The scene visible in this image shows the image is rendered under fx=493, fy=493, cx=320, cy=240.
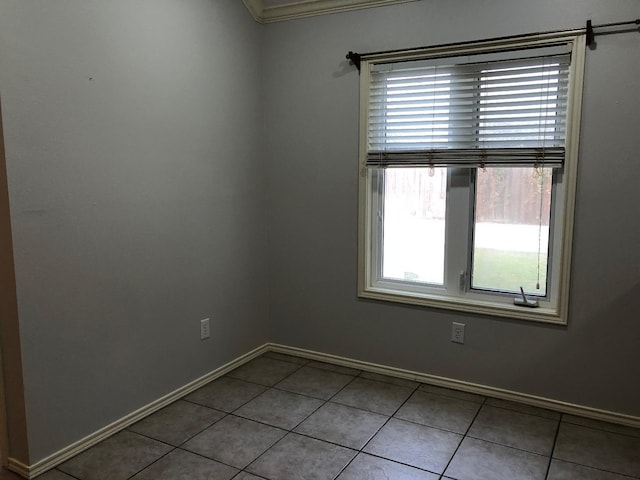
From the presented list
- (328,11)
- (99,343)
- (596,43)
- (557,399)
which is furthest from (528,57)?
(99,343)

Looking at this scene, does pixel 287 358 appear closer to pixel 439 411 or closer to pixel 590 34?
pixel 439 411

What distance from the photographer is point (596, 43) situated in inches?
95.3

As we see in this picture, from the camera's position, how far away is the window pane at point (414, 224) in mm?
2988

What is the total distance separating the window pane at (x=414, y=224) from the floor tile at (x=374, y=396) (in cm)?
68

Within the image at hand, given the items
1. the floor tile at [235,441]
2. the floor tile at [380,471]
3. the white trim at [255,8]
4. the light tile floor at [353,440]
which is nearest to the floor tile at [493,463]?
the light tile floor at [353,440]

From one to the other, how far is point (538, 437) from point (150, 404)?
6.50 ft

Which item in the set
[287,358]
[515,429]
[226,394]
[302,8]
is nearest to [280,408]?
[226,394]

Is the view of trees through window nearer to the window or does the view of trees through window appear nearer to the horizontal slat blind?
the window

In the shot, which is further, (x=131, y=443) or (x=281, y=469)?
(x=131, y=443)

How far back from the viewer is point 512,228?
279 centimetres

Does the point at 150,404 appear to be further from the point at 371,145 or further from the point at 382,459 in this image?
the point at 371,145

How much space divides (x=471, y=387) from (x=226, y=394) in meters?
1.43

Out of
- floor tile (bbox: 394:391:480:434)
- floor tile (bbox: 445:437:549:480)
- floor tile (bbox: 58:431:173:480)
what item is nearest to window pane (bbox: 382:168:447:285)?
floor tile (bbox: 394:391:480:434)

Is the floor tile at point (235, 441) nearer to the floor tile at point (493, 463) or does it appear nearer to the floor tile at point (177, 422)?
the floor tile at point (177, 422)
